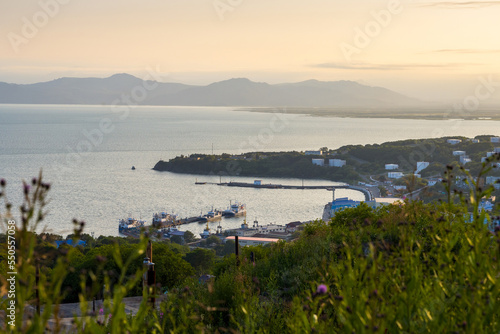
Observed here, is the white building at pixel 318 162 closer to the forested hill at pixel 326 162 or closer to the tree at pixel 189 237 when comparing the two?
the forested hill at pixel 326 162

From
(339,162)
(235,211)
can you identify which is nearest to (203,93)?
(339,162)

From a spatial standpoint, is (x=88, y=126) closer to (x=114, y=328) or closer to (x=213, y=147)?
(x=213, y=147)

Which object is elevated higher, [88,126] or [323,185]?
[88,126]

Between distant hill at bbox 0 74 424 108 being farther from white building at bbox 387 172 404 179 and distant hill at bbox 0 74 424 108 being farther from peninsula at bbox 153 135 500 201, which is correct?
white building at bbox 387 172 404 179

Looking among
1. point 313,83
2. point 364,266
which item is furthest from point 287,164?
point 313,83

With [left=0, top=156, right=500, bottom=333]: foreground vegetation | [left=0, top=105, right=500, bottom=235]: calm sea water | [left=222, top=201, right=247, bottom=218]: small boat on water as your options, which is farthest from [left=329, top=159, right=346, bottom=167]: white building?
Result: [left=0, top=156, right=500, bottom=333]: foreground vegetation

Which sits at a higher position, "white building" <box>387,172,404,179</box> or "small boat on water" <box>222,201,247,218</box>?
"white building" <box>387,172,404,179</box>
